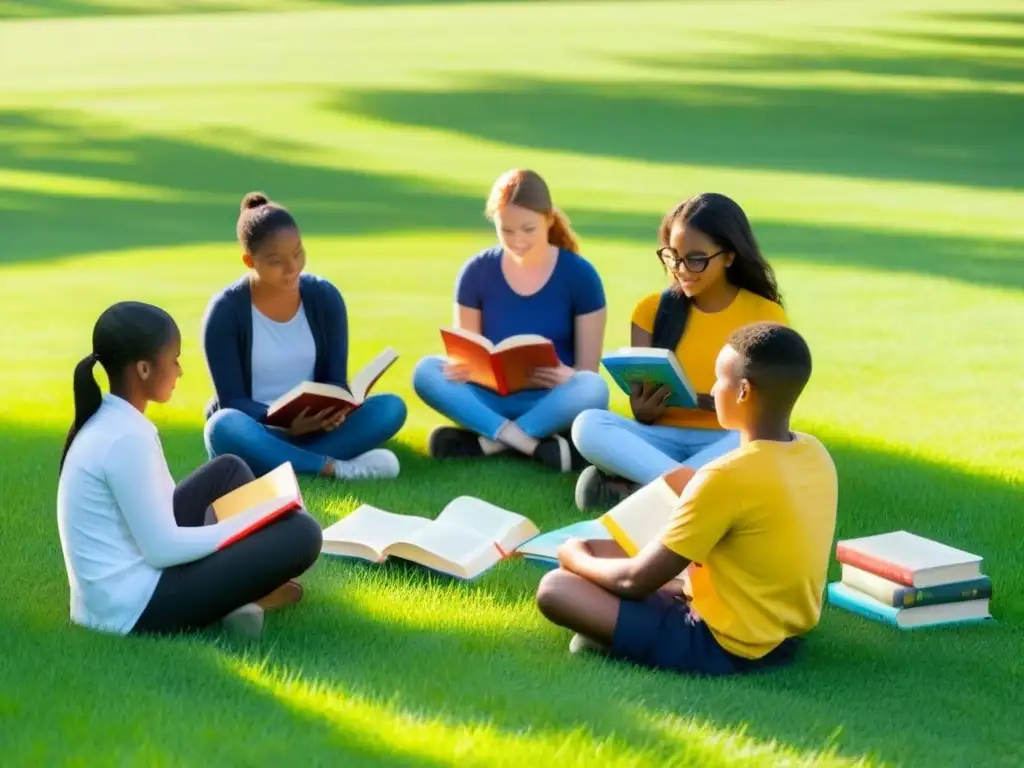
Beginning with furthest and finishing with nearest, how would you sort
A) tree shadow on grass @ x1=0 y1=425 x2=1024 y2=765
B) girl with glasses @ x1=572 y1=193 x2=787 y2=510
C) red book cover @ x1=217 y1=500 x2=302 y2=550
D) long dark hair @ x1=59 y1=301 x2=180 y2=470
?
girl with glasses @ x1=572 y1=193 x2=787 y2=510 < red book cover @ x1=217 y1=500 x2=302 y2=550 < long dark hair @ x1=59 y1=301 x2=180 y2=470 < tree shadow on grass @ x1=0 y1=425 x2=1024 y2=765

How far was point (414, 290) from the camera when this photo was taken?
38.9 feet

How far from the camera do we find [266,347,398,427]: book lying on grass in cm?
664

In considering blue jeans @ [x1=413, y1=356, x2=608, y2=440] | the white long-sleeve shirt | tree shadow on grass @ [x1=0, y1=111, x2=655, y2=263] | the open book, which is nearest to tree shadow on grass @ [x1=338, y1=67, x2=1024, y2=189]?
tree shadow on grass @ [x1=0, y1=111, x2=655, y2=263]

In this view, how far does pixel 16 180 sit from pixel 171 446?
438 inches

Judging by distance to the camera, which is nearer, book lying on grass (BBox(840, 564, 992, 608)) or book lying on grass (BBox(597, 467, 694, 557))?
book lying on grass (BBox(597, 467, 694, 557))

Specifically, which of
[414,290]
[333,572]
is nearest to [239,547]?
[333,572]

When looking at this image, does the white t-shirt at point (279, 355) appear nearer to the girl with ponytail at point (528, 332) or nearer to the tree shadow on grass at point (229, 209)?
the girl with ponytail at point (528, 332)

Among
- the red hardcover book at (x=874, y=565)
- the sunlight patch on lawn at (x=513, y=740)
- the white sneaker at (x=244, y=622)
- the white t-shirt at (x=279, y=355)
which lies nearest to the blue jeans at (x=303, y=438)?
the white t-shirt at (x=279, y=355)

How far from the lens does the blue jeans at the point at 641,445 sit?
6508mm

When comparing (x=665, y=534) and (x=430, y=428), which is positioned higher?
(x=665, y=534)

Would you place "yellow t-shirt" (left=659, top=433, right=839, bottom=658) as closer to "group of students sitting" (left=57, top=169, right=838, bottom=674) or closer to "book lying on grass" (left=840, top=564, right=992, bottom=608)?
"group of students sitting" (left=57, top=169, right=838, bottom=674)

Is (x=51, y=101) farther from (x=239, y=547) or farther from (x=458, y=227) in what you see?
(x=239, y=547)

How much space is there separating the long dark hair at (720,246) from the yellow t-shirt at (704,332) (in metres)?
0.03

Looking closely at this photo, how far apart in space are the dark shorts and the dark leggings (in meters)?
0.97
